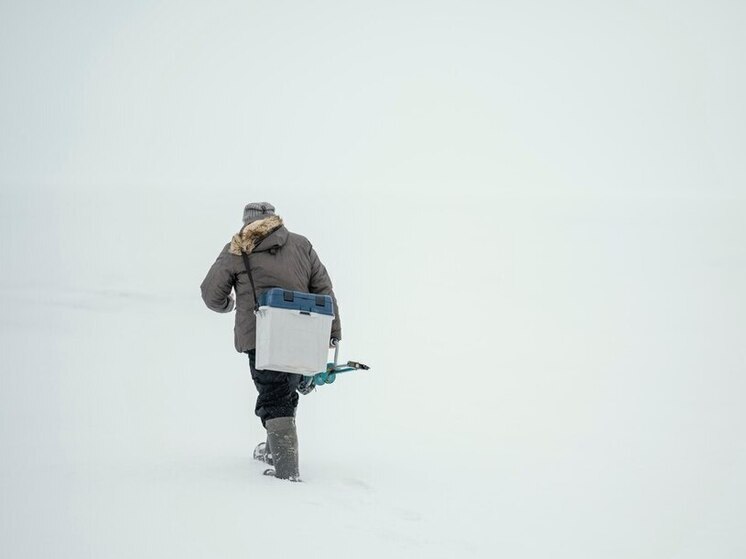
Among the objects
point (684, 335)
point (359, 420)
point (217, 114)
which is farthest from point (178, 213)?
point (217, 114)

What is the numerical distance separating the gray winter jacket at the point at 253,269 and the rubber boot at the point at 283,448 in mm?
514

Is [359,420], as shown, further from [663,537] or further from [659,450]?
[663,537]

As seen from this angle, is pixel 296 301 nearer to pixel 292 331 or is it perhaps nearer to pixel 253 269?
pixel 292 331

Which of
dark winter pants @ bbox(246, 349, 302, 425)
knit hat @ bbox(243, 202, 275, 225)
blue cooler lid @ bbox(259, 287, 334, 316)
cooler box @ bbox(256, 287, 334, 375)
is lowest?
dark winter pants @ bbox(246, 349, 302, 425)

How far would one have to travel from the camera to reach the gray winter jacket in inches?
233

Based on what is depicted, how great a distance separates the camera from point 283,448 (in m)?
5.88

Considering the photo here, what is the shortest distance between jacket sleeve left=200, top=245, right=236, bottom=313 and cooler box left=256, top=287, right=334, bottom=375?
0.95 ft

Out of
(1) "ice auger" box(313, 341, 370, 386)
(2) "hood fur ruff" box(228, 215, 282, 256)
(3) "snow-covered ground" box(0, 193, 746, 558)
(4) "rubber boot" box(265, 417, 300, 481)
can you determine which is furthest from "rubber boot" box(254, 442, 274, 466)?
(2) "hood fur ruff" box(228, 215, 282, 256)

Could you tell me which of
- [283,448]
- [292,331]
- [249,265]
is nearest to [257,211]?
[249,265]

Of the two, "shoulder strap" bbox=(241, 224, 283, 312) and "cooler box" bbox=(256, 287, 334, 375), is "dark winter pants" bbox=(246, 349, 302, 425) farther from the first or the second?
"shoulder strap" bbox=(241, 224, 283, 312)

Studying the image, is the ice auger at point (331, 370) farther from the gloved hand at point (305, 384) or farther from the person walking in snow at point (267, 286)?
the person walking in snow at point (267, 286)

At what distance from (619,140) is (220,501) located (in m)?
118

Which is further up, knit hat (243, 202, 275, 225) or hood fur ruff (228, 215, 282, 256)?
knit hat (243, 202, 275, 225)

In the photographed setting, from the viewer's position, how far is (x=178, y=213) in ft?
71.8
